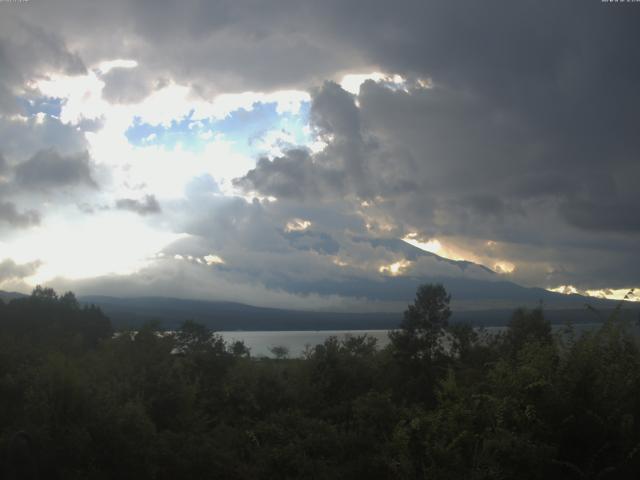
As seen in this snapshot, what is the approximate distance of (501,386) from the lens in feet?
38.3

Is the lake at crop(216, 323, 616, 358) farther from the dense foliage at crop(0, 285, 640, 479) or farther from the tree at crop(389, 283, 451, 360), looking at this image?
the tree at crop(389, 283, 451, 360)

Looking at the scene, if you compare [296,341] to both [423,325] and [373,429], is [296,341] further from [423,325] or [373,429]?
[373,429]

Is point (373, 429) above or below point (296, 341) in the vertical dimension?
above

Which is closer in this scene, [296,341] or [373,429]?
[373,429]

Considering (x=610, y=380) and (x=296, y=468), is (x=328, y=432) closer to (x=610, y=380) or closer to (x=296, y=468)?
(x=296, y=468)

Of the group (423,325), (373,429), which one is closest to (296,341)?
(423,325)

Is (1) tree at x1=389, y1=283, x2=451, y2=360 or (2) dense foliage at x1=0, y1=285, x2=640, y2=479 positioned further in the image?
(1) tree at x1=389, y1=283, x2=451, y2=360

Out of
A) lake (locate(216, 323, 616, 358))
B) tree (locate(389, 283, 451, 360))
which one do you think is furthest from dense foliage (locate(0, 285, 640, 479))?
tree (locate(389, 283, 451, 360))

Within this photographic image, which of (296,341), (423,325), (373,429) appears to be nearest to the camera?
(373,429)

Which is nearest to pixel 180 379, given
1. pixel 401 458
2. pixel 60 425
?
pixel 60 425

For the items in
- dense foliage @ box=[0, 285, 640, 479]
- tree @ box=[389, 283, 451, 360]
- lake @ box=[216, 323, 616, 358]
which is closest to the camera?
dense foliage @ box=[0, 285, 640, 479]

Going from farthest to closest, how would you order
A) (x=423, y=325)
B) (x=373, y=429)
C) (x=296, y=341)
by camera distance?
(x=296, y=341) → (x=423, y=325) → (x=373, y=429)

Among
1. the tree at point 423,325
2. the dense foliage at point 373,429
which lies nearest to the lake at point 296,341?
the dense foliage at point 373,429

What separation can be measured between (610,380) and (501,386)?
6.54 feet
